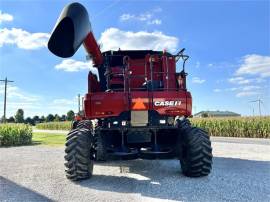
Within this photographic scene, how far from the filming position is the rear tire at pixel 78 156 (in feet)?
25.4

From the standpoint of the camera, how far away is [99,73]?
9.60 meters

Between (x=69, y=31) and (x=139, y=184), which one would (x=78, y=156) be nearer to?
(x=139, y=184)

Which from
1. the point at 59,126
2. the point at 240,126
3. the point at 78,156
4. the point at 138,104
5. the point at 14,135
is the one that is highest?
the point at 59,126

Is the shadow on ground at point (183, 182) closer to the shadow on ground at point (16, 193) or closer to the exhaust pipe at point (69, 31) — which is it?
the shadow on ground at point (16, 193)

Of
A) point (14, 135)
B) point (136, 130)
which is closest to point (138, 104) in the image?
point (136, 130)

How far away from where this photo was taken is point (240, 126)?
3061 centimetres

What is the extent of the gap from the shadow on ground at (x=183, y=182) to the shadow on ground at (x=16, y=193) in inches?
44.8

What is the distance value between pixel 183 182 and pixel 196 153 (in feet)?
2.31

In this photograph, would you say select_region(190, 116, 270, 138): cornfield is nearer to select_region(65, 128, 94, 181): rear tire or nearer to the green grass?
the green grass

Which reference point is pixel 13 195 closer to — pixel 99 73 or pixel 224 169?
pixel 99 73

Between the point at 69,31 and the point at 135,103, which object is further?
the point at 135,103

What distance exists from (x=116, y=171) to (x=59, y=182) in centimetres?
190

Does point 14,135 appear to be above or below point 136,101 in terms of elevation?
below

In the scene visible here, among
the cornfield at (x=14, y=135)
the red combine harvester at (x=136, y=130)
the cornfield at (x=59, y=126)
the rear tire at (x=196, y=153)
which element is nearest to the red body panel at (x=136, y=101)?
the red combine harvester at (x=136, y=130)
